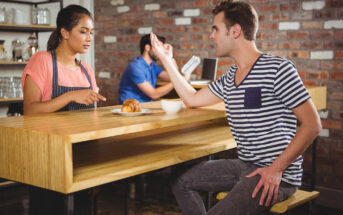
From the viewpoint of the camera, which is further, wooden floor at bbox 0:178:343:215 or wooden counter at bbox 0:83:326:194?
wooden floor at bbox 0:178:343:215

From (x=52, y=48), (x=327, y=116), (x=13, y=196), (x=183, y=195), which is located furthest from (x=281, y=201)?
(x=13, y=196)

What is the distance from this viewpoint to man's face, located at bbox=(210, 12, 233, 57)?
1950 mm

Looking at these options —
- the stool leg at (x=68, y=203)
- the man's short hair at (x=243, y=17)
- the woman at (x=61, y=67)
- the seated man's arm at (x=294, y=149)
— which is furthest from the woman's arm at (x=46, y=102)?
the seated man's arm at (x=294, y=149)

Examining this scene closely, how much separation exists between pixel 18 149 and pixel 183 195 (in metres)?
0.79

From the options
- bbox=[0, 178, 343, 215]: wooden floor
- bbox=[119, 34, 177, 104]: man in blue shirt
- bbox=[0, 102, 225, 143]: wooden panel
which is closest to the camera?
bbox=[0, 102, 225, 143]: wooden panel

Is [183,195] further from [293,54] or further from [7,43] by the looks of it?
[7,43]

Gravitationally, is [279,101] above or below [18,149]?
above

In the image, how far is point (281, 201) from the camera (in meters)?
1.83

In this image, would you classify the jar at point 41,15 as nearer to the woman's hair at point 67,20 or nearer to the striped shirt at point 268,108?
the woman's hair at point 67,20

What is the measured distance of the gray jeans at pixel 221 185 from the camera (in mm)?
1718

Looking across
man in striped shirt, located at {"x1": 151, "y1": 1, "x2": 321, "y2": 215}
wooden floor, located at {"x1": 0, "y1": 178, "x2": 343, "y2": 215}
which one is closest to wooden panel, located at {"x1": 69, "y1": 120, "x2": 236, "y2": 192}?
man in striped shirt, located at {"x1": 151, "y1": 1, "x2": 321, "y2": 215}

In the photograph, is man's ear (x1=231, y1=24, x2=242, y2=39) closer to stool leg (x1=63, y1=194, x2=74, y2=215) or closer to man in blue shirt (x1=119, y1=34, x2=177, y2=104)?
stool leg (x1=63, y1=194, x2=74, y2=215)

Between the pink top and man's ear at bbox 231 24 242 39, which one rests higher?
man's ear at bbox 231 24 242 39

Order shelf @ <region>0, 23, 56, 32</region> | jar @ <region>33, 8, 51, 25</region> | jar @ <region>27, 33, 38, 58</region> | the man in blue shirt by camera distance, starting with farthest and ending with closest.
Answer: jar @ <region>33, 8, 51, 25</region> → jar @ <region>27, 33, 38, 58</region> → shelf @ <region>0, 23, 56, 32</region> → the man in blue shirt
